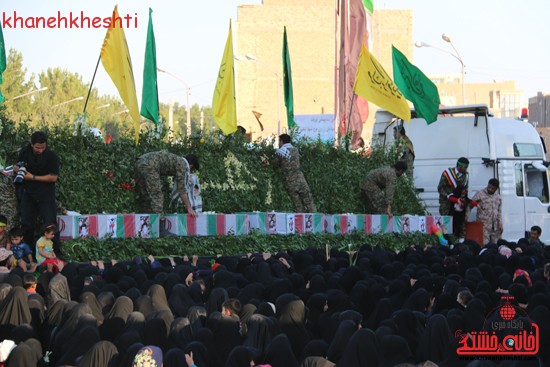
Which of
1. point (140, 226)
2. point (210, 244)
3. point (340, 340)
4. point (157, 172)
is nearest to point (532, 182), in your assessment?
point (210, 244)

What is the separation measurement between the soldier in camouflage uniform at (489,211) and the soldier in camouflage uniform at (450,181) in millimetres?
493

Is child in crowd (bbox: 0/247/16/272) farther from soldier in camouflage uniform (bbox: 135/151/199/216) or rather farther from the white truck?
the white truck

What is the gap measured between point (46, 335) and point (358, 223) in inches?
451

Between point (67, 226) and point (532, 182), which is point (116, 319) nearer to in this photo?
point (67, 226)

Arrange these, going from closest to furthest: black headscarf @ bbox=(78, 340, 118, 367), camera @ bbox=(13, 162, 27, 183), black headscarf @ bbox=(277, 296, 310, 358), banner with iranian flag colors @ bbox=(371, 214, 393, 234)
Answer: black headscarf @ bbox=(78, 340, 118, 367) → black headscarf @ bbox=(277, 296, 310, 358) → camera @ bbox=(13, 162, 27, 183) → banner with iranian flag colors @ bbox=(371, 214, 393, 234)

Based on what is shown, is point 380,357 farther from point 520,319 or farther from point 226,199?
point 226,199

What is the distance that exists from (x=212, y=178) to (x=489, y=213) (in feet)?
18.6

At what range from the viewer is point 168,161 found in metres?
17.6

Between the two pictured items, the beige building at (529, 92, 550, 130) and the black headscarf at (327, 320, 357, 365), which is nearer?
the black headscarf at (327, 320, 357, 365)

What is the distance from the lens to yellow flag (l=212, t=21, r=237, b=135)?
791 inches

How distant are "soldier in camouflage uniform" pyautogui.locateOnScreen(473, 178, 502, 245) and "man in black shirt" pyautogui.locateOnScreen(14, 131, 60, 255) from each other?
9188 mm

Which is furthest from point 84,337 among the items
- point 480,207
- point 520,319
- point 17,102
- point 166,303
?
point 17,102

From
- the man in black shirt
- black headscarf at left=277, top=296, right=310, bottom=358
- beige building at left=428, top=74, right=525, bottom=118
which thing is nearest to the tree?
the man in black shirt

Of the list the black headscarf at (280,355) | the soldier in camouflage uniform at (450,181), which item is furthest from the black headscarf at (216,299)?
the soldier in camouflage uniform at (450,181)
